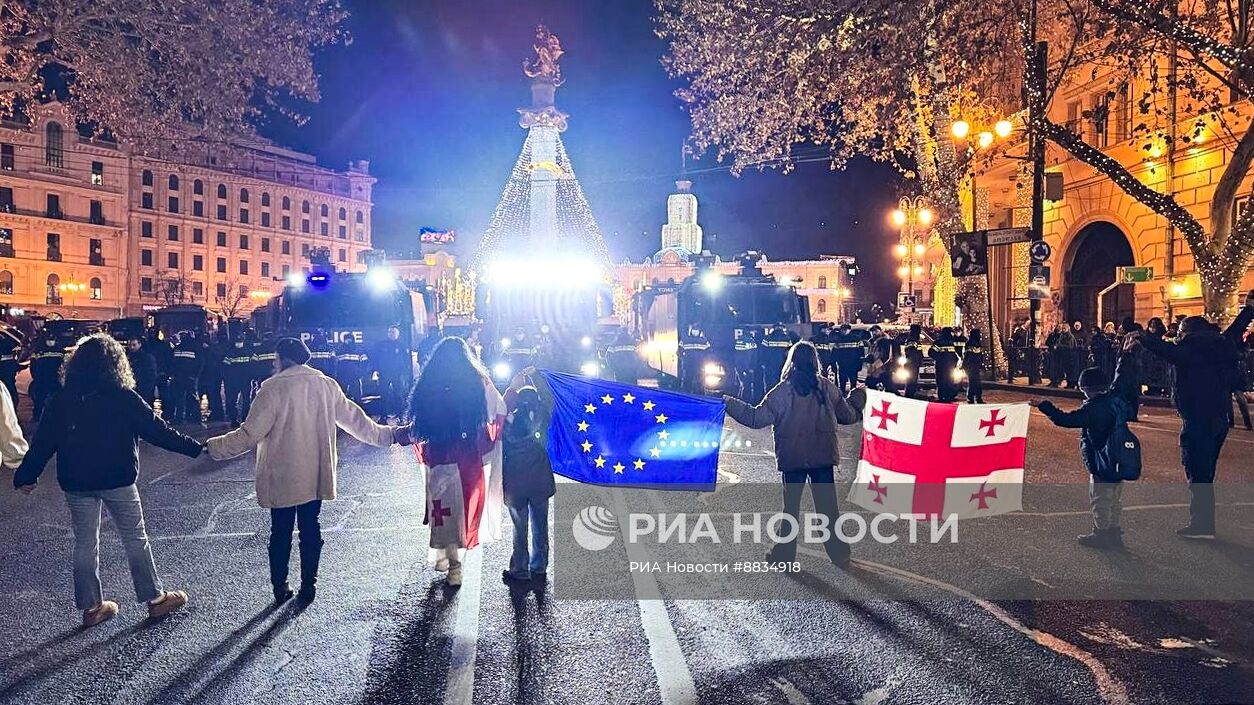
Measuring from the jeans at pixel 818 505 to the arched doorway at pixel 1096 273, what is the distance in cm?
2507

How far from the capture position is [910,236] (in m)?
45.5

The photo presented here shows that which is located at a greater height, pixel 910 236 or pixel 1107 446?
pixel 910 236

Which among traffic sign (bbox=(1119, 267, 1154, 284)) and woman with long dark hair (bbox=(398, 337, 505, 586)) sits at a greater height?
traffic sign (bbox=(1119, 267, 1154, 284))

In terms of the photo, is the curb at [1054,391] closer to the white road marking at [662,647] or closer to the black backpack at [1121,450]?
the black backpack at [1121,450]

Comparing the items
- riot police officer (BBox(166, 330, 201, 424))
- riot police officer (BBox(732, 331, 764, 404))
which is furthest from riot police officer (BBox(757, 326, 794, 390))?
riot police officer (BBox(166, 330, 201, 424))

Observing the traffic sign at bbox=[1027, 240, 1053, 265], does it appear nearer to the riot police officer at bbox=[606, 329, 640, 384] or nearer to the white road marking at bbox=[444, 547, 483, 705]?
the riot police officer at bbox=[606, 329, 640, 384]

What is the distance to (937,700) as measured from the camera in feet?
14.7

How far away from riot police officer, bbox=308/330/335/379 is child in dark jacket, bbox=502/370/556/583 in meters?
11.0

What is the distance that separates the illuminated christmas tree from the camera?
198ft

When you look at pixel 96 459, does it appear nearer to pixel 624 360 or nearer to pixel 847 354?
pixel 847 354

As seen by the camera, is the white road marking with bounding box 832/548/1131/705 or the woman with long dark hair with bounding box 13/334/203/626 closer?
the white road marking with bounding box 832/548/1131/705

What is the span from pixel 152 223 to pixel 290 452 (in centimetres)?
9081

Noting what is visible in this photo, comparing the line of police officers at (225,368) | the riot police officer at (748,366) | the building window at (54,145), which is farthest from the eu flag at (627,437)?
the building window at (54,145)

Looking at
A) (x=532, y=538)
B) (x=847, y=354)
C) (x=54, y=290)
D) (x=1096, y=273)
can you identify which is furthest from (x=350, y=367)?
(x=54, y=290)
